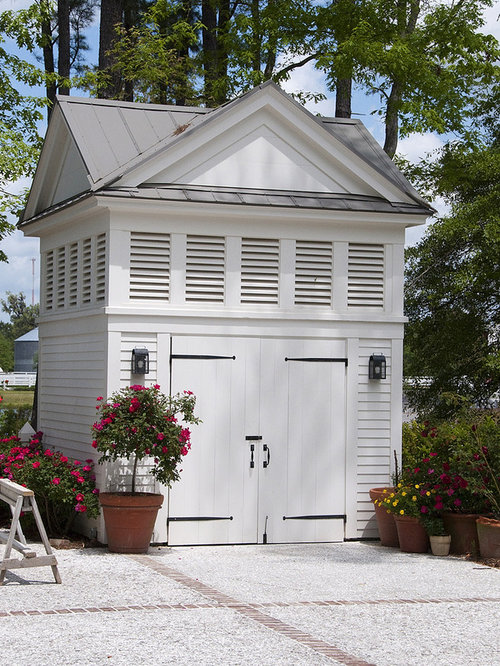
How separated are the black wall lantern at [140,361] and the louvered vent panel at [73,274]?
6.07ft

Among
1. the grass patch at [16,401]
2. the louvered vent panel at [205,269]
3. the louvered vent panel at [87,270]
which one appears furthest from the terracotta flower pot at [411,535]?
the grass patch at [16,401]

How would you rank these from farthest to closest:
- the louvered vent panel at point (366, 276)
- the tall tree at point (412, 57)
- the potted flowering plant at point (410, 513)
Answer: the tall tree at point (412, 57) < the louvered vent panel at point (366, 276) < the potted flowering plant at point (410, 513)

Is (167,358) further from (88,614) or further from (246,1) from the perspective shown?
(246,1)

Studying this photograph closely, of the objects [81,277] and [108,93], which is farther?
[108,93]

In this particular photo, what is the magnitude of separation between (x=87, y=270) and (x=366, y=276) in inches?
137

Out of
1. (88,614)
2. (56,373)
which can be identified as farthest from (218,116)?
(88,614)

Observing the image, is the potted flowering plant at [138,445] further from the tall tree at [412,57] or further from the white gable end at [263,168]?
the tall tree at [412,57]

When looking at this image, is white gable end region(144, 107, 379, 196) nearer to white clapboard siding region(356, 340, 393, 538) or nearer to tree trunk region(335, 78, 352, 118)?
white clapboard siding region(356, 340, 393, 538)

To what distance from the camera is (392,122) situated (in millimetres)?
20719

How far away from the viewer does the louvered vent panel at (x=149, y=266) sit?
38.5ft

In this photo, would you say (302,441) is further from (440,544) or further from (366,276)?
(366,276)

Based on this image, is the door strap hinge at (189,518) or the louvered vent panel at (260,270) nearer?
the door strap hinge at (189,518)

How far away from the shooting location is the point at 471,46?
66.4 feet

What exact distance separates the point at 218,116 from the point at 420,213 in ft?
9.07
